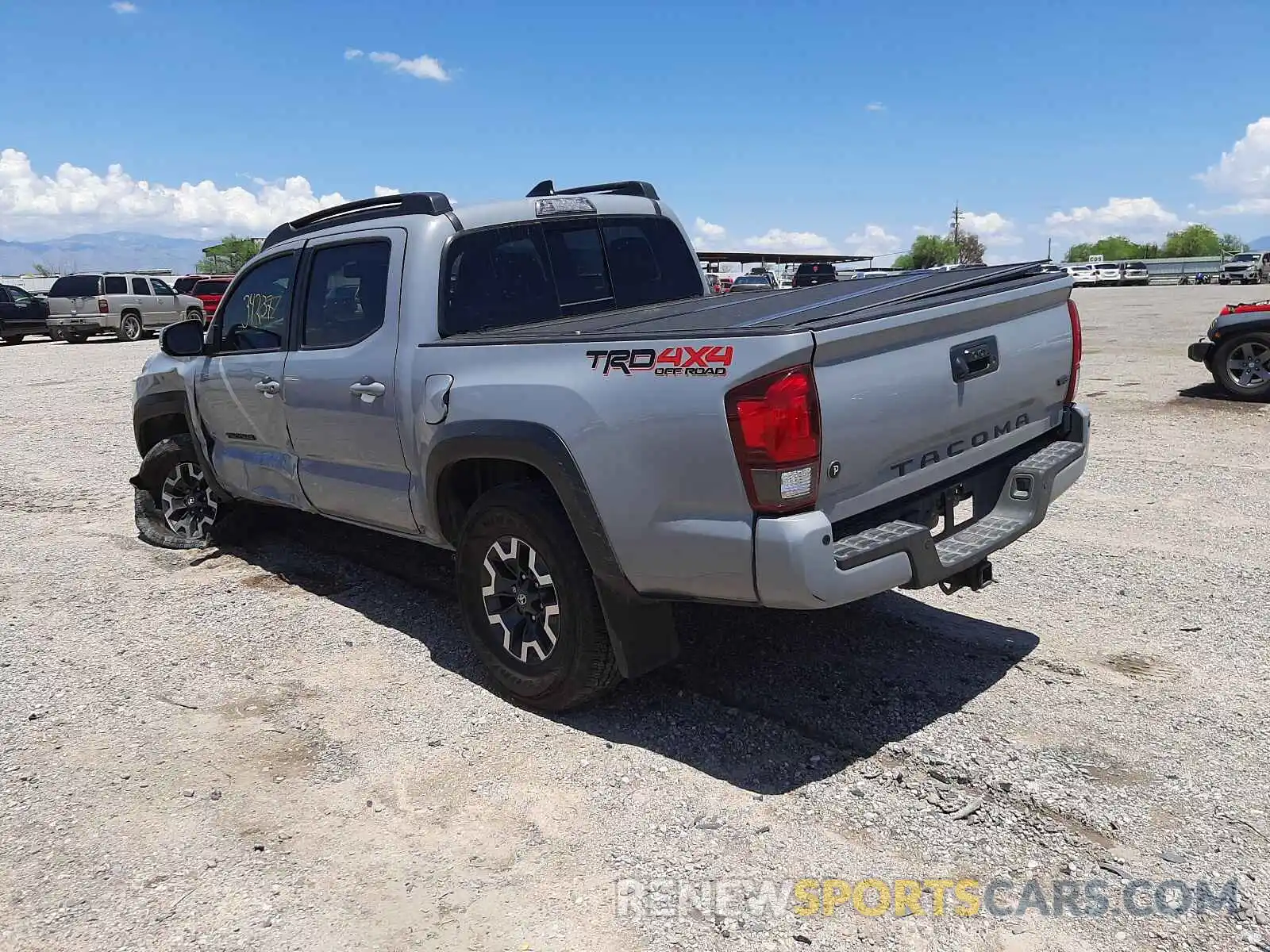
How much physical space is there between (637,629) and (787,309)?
1297 millimetres

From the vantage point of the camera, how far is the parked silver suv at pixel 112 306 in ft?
88.9

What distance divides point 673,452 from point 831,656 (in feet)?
5.56

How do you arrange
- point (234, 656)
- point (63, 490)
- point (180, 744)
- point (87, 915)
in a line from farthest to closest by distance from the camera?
point (63, 490) < point (234, 656) < point (180, 744) < point (87, 915)

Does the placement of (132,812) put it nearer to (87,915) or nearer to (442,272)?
(87,915)

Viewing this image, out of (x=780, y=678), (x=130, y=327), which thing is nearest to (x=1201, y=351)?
(x=780, y=678)

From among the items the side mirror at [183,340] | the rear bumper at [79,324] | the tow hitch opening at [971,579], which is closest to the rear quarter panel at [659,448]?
the tow hitch opening at [971,579]

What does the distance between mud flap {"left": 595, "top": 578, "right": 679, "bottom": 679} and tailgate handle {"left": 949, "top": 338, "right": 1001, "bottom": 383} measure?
1355mm

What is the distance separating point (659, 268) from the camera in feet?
17.6

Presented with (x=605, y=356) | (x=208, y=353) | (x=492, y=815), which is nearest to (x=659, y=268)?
(x=605, y=356)

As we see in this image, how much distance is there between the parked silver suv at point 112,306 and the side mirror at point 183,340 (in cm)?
2316

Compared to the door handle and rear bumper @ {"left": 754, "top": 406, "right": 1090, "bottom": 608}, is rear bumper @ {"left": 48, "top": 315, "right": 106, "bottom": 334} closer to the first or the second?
the door handle

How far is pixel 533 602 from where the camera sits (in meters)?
3.95

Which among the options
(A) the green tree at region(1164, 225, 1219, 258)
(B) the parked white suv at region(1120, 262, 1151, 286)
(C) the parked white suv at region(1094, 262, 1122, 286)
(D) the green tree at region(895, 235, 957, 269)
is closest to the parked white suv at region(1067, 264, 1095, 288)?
(C) the parked white suv at region(1094, 262, 1122, 286)

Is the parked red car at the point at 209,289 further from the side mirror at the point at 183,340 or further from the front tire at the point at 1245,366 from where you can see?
the front tire at the point at 1245,366
